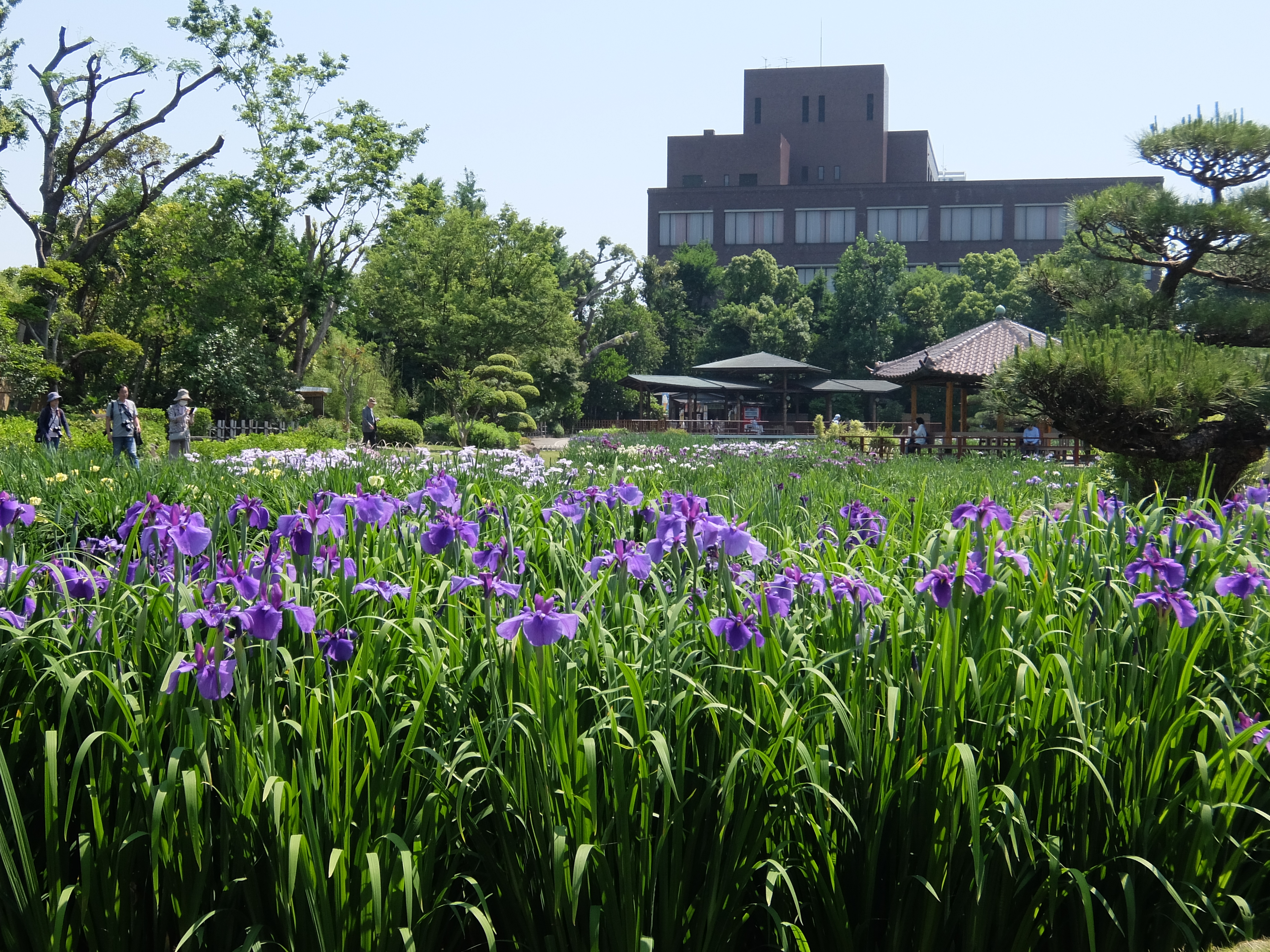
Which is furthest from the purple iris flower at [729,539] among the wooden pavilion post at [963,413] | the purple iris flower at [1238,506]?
the wooden pavilion post at [963,413]

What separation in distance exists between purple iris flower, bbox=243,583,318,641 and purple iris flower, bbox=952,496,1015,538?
5.24 ft

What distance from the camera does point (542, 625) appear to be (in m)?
1.75

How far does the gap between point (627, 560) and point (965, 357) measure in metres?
20.4

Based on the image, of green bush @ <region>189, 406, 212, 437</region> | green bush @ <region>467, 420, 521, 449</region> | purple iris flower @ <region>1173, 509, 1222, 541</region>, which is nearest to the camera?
purple iris flower @ <region>1173, 509, 1222, 541</region>

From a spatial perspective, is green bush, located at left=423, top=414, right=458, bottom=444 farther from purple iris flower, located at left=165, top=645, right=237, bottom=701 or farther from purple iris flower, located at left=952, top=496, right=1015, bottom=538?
purple iris flower, located at left=165, top=645, right=237, bottom=701

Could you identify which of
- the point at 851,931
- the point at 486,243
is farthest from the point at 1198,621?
the point at 486,243

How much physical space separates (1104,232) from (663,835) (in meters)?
11.3

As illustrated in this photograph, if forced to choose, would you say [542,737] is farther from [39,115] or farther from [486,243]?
[486,243]

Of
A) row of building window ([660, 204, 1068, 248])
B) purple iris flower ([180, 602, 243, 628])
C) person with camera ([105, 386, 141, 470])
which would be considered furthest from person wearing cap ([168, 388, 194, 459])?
row of building window ([660, 204, 1068, 248])

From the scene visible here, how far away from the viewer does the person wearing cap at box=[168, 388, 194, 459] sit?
14.6 meters

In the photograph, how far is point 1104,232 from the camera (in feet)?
36.4

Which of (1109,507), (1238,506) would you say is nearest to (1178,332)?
(1238,506)

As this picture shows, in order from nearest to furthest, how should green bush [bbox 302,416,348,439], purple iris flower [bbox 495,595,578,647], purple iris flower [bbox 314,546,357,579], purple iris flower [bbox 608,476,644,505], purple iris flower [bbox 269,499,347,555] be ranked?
purple iris flower [bbox 495,595,578,647], purple iris flower [bbox 269,499,347,555], purple iris flower [bbox 314,546,357,579], purple iris flower [bbox 608,476,644,505], green bush [bbox 302,416,348,439]

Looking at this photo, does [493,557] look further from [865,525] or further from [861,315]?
[861,315]
